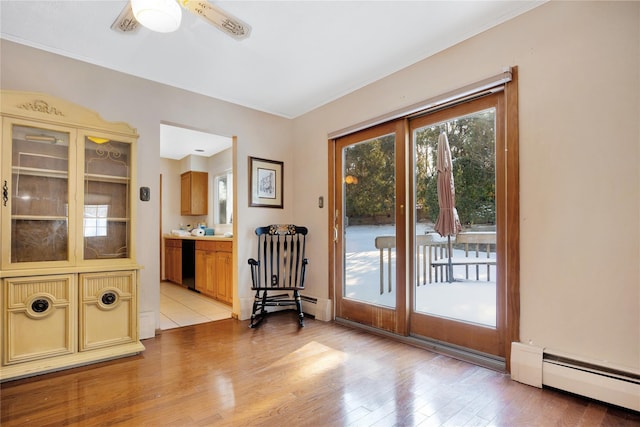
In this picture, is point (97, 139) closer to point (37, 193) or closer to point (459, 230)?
point (37, 193)

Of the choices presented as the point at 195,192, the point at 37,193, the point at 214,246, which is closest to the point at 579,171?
the point at 37,193

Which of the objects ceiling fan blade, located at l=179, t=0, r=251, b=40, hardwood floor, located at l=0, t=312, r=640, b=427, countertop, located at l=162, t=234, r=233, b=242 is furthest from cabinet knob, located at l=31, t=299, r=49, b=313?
ceiling fan blade, located at l=179, t=0, r=251, b=40

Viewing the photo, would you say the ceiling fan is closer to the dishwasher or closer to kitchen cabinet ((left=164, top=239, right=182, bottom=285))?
the dishwasher

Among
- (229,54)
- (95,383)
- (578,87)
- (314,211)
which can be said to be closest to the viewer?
(578,87)

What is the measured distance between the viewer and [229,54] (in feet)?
8.91

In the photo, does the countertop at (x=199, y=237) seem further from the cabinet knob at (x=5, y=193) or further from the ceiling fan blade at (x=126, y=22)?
the ceiling fan blade at (x=126, y=22)

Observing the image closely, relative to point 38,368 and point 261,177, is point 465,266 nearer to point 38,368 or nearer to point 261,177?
point 261,177

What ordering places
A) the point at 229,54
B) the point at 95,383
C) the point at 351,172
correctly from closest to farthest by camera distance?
the point at 95,383, the point at 229,54, the point at 351,172

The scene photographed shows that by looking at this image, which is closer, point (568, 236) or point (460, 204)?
point (568, 236)

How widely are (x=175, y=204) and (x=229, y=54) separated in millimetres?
4363

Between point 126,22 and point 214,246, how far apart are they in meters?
3.10

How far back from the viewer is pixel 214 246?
4.58 m

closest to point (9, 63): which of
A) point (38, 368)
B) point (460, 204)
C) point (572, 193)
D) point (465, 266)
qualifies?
point (38, 368)

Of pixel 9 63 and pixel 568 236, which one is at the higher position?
pixel 9 63
